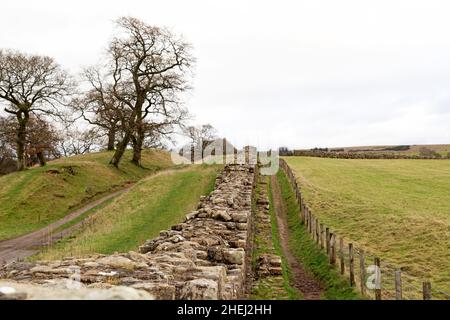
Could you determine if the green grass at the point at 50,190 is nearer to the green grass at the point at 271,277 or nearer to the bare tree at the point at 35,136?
the bare tree at the point at 35,136

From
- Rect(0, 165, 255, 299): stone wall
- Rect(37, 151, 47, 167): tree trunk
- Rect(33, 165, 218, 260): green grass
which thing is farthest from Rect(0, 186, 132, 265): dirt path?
Rect(37, 151, 47, 167): tree trunk

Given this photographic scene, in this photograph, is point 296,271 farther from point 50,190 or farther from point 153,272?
point 50,190

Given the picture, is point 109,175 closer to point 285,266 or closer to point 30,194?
point 30,194

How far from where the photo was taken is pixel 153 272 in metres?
7.27

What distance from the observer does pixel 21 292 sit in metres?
4.75

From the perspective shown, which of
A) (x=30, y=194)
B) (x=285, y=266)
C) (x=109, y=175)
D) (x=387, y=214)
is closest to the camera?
(x=285, y=266)

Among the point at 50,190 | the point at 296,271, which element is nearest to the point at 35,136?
the point at 50,190

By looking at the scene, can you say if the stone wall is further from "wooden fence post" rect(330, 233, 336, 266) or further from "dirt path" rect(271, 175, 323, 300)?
"wooden fence post" rect(330, 233, 336, 266)

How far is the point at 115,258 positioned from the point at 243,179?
839 inches

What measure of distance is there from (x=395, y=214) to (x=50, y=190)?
87.2 feet

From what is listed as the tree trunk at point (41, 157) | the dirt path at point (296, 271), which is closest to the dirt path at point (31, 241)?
the tree trunk at point (41, 157)

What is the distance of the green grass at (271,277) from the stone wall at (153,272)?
167cm

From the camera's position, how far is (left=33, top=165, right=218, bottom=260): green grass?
1867 cm
